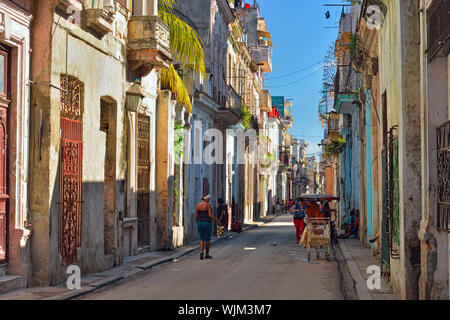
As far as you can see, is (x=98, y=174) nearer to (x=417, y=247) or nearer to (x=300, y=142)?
(x=417, y=247)

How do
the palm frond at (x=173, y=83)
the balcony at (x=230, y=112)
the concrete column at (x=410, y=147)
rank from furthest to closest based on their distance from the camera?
the balcony at (x=230, y=112) < the palm frond at (x=173, y=83) < the concrete column at (x=410, y=147)

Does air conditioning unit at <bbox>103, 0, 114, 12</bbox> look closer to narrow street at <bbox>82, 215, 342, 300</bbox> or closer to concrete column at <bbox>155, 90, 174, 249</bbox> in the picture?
narrow street at <bbox>82, 215, 342, 300</bbox>

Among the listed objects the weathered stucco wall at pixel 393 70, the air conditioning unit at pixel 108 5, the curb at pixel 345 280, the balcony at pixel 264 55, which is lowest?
the curb at pixel 345 280

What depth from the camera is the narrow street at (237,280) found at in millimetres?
11109

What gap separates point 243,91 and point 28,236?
3050cm

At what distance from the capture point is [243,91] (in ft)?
136

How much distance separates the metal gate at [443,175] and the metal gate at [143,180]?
1068cm

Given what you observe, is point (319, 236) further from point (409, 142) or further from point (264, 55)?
point (264, 55)

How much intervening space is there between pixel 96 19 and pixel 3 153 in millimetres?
3827

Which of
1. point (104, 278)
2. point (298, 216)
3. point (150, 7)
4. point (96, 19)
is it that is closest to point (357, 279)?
point (104, 278)

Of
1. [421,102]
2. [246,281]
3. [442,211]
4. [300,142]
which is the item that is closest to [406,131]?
[421,102]

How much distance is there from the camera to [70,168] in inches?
522

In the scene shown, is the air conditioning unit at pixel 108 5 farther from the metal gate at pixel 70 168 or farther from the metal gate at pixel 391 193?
the metal gate at pixel 391 193

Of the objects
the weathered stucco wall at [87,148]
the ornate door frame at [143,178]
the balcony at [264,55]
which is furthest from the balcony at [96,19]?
the balcony at [264,55]
